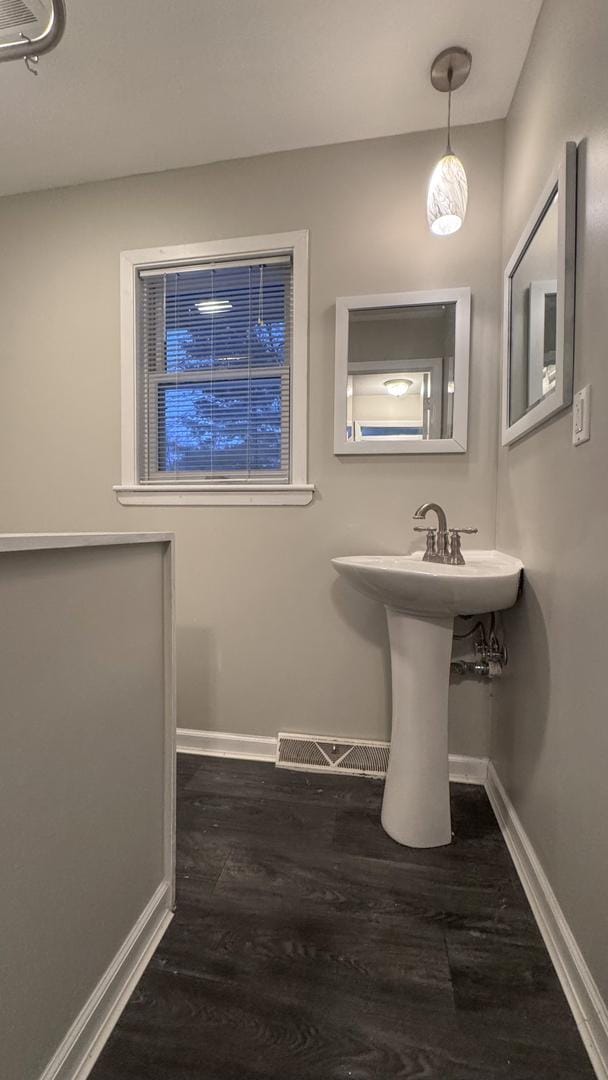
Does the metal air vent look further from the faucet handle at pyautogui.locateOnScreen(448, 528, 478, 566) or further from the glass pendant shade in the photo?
the glass pendant shade

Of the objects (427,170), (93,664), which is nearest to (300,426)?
(427,170)

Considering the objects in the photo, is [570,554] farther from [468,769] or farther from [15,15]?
[15,15]

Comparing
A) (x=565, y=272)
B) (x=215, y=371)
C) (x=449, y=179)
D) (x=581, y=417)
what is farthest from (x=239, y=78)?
(x=581, y=417)

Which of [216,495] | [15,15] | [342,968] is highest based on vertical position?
[15,15]

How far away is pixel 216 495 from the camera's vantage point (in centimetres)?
180

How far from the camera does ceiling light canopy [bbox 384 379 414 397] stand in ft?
5.38

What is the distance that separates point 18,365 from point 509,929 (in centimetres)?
260

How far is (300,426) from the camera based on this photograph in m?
1.71

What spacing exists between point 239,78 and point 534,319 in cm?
123

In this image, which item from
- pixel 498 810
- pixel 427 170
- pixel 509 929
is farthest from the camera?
pixel 427 170

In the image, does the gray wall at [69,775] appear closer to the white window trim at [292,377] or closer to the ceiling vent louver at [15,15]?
the white window trim at [292,377]

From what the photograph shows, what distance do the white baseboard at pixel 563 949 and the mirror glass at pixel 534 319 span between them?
1.19 meters

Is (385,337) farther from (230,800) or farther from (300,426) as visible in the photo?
(230,800)

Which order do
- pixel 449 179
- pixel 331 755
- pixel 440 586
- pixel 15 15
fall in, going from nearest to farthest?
1. pixel 440 586
2. pixel 15 15
3. pixel 449 179
4. pixel 331 755
